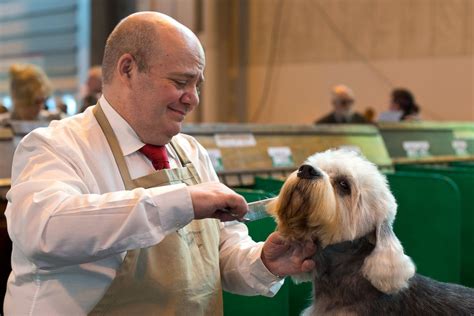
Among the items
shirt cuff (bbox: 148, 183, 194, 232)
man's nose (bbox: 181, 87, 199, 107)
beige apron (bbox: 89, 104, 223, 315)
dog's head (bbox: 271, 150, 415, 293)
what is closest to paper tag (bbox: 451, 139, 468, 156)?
dog's head (bbox: 271, 150, 415, 293)

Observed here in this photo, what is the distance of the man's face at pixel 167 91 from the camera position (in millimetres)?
1976

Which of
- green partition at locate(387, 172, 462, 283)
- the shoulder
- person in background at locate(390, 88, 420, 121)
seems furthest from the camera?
person in background at locate(390, 88, 420, 121)

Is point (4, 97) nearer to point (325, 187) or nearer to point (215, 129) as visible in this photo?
point (215, 129)

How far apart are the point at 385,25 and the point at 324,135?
548cm

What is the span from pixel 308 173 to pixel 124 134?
533 millimetres

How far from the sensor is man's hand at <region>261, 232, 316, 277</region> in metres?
2.13

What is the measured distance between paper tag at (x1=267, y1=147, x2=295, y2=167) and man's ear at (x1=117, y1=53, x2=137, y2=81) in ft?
6.64

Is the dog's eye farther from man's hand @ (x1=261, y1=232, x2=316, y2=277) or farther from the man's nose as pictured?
the man's nose

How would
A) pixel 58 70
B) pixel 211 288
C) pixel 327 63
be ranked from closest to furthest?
pixel 211 288, pixel 327 63, pixel 58 70

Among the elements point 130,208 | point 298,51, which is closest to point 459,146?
point 130,208

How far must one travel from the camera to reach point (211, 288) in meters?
2.14

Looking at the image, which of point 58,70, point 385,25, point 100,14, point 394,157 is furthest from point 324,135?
point 58,70

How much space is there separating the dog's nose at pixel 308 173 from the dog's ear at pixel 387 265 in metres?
0.26

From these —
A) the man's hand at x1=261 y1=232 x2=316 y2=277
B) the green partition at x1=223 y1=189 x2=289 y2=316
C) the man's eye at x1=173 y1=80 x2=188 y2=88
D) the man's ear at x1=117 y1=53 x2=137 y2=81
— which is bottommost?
the green partition at x1=223 y1=189 x2=289 y2=316
